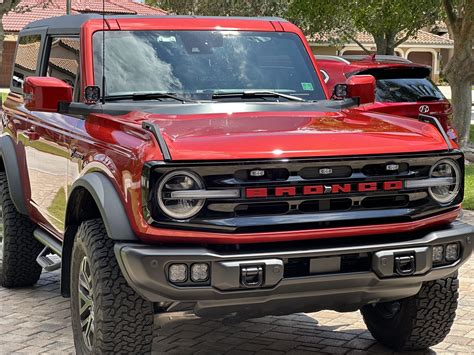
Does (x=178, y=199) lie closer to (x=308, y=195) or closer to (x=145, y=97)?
(x=308, y=195)

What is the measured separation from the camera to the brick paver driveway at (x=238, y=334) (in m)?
5.57

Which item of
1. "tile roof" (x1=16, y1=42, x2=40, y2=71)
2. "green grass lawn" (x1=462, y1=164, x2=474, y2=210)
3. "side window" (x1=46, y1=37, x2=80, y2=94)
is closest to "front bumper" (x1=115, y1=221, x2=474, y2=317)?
"side window" (x1=46, y1=37, x2=80, y2=94)

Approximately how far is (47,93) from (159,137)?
1.26 m

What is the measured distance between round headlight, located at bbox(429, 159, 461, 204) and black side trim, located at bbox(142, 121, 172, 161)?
4.57ft

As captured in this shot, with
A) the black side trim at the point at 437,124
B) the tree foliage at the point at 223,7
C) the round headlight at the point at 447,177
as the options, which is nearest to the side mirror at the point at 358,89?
the black side trim at the point at 437,124

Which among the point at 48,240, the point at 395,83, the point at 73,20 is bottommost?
the point at 48,240

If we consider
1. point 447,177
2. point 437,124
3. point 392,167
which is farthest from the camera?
point 437,124

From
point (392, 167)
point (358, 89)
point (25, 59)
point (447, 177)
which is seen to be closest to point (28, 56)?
point (25, 59)

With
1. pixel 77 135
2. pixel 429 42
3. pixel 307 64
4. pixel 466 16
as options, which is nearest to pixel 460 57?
pixel 466 16

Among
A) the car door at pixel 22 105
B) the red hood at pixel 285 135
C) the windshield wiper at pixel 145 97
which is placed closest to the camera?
the red hood at pixel 285 135

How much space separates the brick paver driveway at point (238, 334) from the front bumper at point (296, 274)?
104 cm

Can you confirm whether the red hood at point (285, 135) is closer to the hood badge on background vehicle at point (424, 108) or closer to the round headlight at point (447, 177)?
the round headlight at point (447, 177)

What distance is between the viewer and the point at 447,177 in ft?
15.3

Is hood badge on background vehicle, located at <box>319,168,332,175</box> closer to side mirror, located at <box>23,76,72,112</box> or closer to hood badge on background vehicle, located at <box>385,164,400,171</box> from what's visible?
hood badge on background vehicle, located at <box>385,164,400,171</box>
